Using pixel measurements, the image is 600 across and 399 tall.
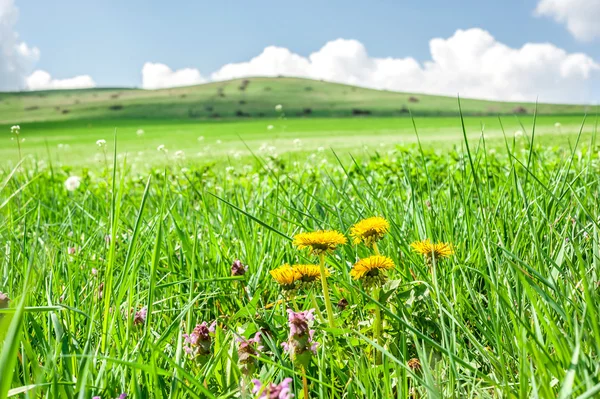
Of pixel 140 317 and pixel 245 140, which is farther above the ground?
pixel 140 317

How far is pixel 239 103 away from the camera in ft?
276

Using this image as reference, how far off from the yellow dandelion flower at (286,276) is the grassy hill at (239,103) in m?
69.8

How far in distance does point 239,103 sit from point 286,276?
84960 millimetres

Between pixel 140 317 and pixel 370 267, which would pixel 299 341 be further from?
pixel 140 317

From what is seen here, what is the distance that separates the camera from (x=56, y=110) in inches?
3305

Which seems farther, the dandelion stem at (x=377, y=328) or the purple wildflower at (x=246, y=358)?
the dandelion stem at (x=377, y=328)

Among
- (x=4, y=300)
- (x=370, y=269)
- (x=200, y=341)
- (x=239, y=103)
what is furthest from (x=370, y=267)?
(x=239, y=103)

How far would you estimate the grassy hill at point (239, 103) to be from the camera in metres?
76.2

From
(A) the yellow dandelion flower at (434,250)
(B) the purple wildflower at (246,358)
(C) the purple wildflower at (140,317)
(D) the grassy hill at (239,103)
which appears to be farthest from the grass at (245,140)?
(D) the grassy hill at (239,103)

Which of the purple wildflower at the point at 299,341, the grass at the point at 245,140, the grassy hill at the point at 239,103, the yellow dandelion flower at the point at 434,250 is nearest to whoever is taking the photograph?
the purple wildflower at the point at 299,341

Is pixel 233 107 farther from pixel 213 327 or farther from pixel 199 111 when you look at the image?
pixel 213 327

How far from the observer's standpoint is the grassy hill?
76250mm

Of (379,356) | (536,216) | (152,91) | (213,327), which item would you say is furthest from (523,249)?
(152,91)

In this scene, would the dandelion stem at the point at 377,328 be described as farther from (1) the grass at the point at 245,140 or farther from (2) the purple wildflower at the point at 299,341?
(1) the grass at the point at 245,140
